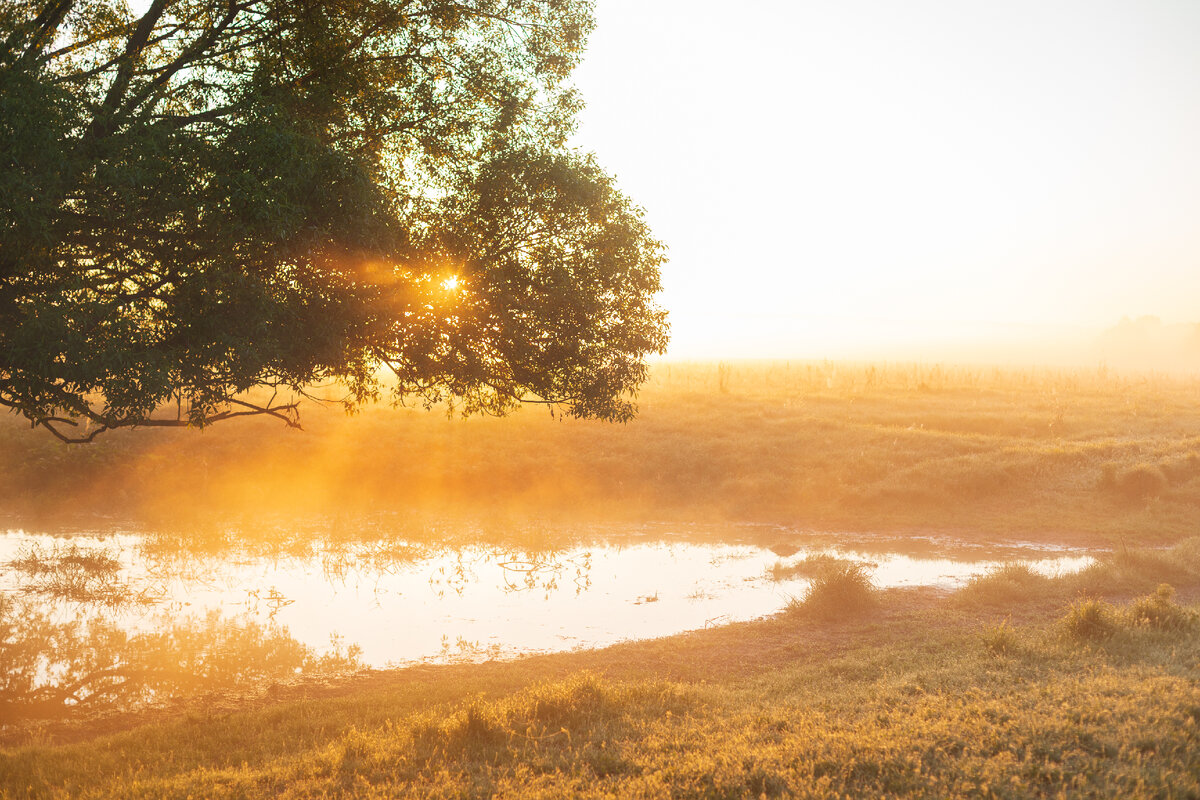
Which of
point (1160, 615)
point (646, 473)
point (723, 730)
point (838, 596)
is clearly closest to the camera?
point (723, 730)

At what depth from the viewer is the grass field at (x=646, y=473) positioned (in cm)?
2359

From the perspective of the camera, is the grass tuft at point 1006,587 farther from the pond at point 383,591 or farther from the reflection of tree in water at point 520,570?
the reflection of tree in water at point 520,570

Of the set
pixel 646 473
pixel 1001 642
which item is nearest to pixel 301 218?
pixel 1001 642

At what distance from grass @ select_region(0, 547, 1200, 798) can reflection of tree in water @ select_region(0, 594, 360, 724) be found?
1061 millimetres

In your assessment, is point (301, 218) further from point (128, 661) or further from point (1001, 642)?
point (1001, 642)

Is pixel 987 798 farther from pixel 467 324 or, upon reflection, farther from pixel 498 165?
pixel 498 165

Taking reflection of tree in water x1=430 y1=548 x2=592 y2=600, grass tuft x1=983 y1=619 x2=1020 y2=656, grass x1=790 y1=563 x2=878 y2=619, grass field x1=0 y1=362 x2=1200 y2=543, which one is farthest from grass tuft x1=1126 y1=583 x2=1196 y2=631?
grass field x1=0 y1=362 x2=1200 y2=543

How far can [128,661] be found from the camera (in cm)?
1245

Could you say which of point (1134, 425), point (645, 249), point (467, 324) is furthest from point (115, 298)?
point (1134, 425)

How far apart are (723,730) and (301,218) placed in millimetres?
7324

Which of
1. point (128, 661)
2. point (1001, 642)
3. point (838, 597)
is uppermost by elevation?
point (1001, 642)

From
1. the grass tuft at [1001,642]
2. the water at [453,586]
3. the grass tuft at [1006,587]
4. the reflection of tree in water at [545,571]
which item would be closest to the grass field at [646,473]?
the water at [453,586]

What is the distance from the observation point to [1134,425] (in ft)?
114

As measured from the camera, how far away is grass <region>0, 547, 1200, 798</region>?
6594 mm
